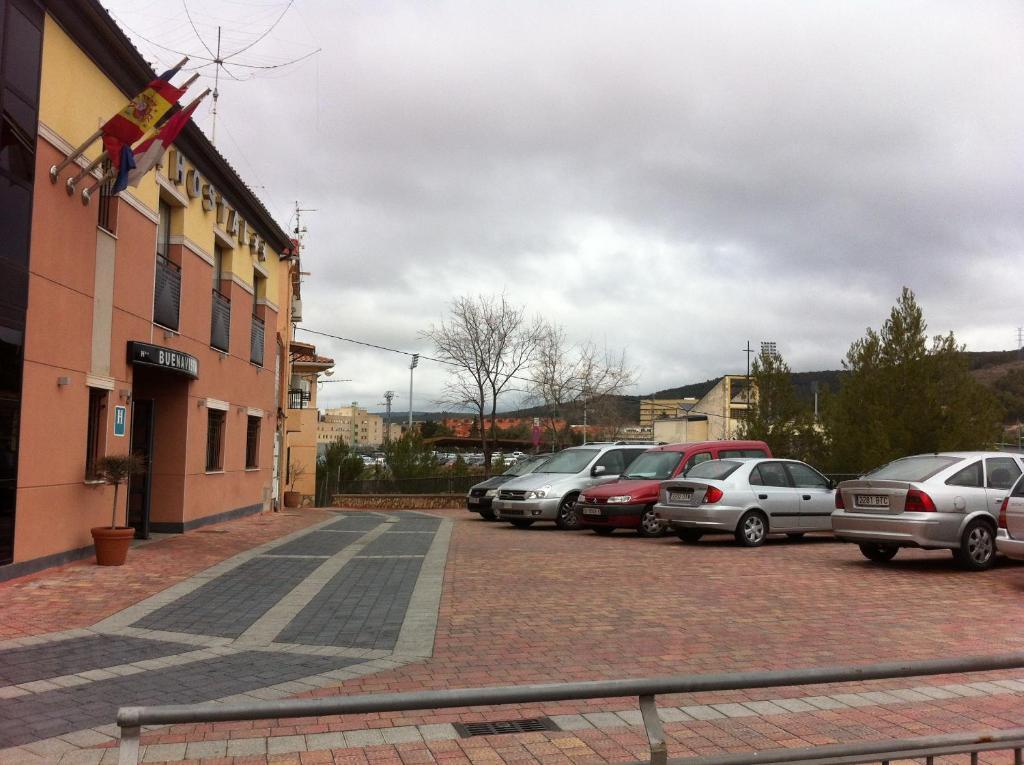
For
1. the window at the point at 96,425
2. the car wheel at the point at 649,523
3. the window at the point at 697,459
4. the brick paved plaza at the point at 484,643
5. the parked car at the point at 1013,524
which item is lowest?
the brick paved plaza at the point at 484,643

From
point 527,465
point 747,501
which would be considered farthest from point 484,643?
point 527,465

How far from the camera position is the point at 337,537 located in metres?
17.0

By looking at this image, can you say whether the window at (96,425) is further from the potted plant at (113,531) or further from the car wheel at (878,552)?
the car wheel at (878,552)

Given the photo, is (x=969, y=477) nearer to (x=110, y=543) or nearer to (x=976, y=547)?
(x=976, y=547)

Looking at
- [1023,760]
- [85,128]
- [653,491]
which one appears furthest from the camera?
[653,491]

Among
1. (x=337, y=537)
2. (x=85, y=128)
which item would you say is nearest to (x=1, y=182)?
(x=85, y=128)

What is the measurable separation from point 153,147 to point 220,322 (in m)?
8.13

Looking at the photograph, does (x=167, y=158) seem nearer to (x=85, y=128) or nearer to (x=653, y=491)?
(x=85, y=128)

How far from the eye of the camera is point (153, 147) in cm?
1184

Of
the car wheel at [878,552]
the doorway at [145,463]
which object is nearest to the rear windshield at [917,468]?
the car wheel at [878,552]

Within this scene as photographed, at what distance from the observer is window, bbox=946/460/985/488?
38.4 ft

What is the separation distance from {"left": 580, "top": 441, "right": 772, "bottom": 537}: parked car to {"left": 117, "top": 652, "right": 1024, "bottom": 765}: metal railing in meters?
12.2

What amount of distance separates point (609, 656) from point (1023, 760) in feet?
10.3

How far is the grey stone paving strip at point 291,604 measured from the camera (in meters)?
7.71
